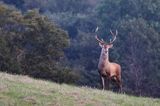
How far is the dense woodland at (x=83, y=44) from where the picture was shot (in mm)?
39375

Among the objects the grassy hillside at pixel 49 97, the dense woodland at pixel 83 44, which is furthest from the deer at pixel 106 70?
the dense woodland at pixel 83 44

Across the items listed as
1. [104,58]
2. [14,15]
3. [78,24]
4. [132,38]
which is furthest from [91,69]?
[104,58]

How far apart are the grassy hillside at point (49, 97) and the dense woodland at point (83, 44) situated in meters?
18.0

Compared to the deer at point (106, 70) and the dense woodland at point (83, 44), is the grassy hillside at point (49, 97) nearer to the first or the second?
the deer at point (106, 70)

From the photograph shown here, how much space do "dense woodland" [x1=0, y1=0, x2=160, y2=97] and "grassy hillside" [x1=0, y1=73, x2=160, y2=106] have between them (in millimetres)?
18008

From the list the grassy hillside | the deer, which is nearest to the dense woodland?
the deer

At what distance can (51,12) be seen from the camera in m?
77.9

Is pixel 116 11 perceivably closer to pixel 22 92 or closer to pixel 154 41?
pixel 154 41

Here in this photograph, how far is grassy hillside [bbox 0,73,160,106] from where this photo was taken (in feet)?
50.4

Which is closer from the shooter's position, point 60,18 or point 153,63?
point 153,63

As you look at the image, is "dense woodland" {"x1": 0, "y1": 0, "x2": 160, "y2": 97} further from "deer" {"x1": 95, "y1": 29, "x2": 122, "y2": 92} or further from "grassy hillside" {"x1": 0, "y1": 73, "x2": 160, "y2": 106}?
"grassy hillside" {"x1": 0, "y1": 73, "x2": 160, "y2": 106}

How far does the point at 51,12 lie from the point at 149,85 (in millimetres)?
35394

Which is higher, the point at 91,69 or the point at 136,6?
the point at 136,6

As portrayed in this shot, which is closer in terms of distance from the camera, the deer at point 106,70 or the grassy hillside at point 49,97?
the grassy hillside at point 49,97
